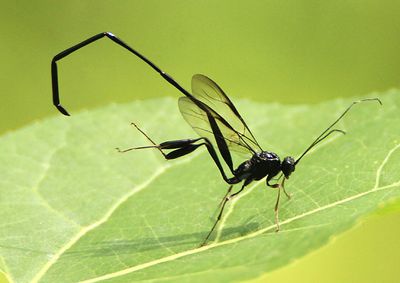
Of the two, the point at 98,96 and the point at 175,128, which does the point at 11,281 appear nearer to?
the point at 175,128

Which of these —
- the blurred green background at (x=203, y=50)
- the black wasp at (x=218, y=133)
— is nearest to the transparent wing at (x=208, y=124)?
the black wasp at (x=218, y=133)

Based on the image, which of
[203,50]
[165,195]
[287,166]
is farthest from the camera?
[203,50]

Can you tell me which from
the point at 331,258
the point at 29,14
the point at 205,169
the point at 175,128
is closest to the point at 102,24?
the point at 29,14

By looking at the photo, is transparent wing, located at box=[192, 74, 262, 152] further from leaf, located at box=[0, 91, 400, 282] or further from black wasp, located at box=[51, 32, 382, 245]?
leaf, located at box=[0, 91, 400, 282]

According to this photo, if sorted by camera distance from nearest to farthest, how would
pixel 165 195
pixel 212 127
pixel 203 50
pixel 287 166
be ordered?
pixel 212 127
pixel 287 166
pixel 165 195
pixel 203 50

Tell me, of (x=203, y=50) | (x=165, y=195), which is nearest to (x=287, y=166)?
(x=165, y=195)

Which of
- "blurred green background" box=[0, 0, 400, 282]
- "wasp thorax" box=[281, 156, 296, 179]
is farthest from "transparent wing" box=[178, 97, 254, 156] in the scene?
"blurred green background" box=[0, 0, 400, 282]

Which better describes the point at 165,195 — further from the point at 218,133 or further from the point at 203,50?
the point at 203,50

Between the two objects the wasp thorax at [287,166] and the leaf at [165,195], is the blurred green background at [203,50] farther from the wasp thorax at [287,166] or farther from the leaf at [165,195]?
the wasp thorax at [287,166]
